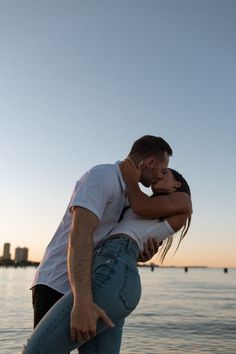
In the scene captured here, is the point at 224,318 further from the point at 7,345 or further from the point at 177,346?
the point at 7,345

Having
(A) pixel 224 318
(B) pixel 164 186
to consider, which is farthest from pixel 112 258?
(A) pixel 224 318

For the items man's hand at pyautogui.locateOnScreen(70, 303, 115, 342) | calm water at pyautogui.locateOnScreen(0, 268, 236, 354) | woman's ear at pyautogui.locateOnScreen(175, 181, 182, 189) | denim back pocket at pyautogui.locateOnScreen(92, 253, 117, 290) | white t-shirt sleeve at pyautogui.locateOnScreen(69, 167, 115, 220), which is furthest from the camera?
calm water at pyautogui.locateOnScreen(0, 268, 236, 354)

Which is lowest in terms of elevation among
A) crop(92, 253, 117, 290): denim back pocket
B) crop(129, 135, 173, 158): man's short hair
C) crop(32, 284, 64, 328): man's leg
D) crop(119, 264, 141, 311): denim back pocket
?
crop(32, 284, 64, 328): man's leg

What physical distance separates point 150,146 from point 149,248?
0.67 metres

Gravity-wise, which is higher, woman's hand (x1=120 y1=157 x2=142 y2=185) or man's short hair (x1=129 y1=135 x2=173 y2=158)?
man's short hair (x1=129 y1=135 x2=173 y2=158)

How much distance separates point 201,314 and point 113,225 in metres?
27.9

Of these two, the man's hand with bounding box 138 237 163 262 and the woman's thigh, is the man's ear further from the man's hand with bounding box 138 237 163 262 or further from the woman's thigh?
the woman's thigh

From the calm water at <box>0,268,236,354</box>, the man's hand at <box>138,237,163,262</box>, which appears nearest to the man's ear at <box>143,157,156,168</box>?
the man's hand at <box>138,237,163,262</box>

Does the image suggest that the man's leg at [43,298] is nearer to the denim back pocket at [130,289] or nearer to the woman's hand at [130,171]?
the denim back pocket at [130,289]

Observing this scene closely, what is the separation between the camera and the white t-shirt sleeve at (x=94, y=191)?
2.69 metres

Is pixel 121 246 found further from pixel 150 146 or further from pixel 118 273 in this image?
pixel 150 146

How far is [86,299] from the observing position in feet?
8.09

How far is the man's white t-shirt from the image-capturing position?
2734mm

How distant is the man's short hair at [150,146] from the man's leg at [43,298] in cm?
107
